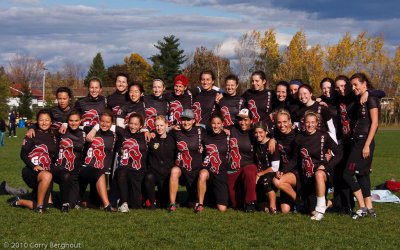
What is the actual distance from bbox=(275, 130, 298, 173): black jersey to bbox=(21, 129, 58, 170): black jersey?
3245 mm

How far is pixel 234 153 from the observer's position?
8.10 m

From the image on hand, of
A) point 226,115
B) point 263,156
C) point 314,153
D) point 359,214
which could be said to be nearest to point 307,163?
point 314,153

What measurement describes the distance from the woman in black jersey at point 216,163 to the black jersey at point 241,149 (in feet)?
0.29

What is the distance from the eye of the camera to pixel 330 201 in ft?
26.9

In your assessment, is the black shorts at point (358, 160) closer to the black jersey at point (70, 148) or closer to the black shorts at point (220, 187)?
the black shorts at point (220, 187)

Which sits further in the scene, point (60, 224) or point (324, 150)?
point (324, 150)

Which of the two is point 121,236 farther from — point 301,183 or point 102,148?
point 301,183

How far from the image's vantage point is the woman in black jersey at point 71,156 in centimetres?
780

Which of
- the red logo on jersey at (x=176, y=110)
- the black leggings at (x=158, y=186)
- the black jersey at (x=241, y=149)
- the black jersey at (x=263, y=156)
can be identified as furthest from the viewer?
the red logo on jersey at (x=176, y=110)

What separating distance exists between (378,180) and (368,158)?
5.38 m

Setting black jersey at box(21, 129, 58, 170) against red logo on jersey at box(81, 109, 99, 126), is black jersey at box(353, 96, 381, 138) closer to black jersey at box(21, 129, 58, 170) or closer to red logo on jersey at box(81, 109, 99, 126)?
red logo on jersey at box(81, 109, 99, 126)

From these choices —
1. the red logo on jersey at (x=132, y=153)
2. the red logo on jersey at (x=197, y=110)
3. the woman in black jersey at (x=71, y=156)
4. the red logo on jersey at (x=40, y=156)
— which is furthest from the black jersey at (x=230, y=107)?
the red logo on jersey at (x=40, y=156)

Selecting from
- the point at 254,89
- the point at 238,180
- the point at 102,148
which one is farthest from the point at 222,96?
the point at 102,148

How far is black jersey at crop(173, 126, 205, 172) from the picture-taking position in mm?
8094
